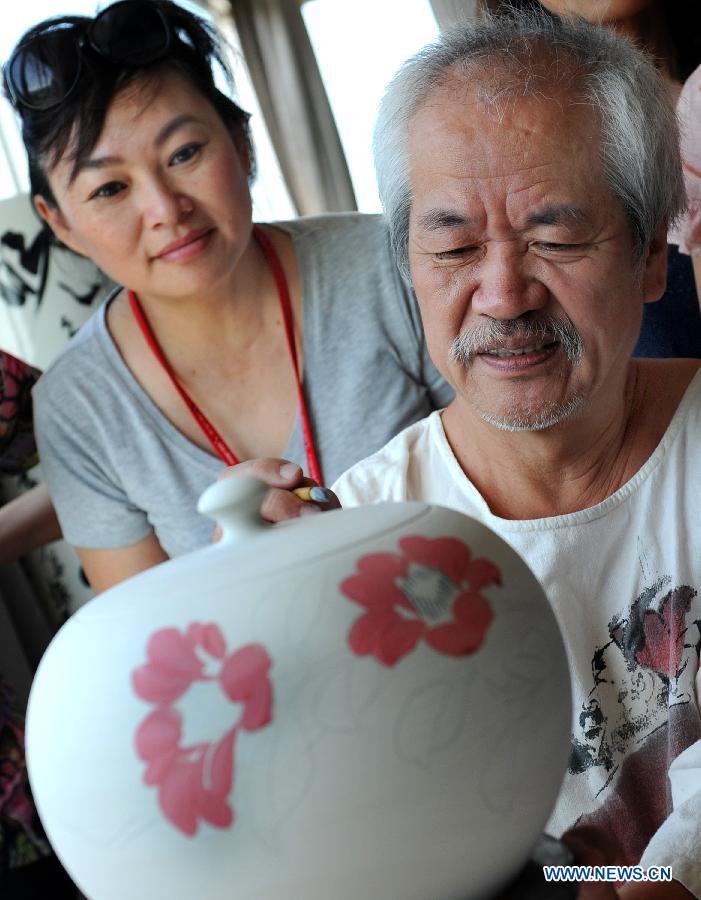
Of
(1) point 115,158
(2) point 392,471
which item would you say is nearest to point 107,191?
(1) point 115,158

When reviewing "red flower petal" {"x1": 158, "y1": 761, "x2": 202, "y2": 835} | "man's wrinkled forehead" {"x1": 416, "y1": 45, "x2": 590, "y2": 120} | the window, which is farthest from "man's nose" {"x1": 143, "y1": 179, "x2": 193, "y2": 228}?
the window

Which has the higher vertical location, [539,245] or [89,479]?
[539,245]

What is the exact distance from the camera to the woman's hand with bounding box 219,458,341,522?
986 millimetres

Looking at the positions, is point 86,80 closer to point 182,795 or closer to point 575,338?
point 575,338

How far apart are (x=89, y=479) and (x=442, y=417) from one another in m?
0.71

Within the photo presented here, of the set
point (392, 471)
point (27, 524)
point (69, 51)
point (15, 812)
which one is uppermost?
point (69, 51)

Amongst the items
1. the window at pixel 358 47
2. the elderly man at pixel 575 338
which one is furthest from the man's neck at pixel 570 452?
the window at pixel 358 47

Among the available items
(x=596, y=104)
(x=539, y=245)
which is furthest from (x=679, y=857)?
(x=596, y=104)

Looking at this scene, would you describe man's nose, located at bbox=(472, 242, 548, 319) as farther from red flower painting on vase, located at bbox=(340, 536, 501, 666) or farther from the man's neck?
red flower painting on vase, located at bbox=(340, 536, 501, 666)

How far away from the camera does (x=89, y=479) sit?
1.84 m

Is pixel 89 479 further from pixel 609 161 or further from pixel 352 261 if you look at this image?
pixel 609 161

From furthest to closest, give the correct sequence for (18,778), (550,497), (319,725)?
(18,778) → (550,497) → (319,725)

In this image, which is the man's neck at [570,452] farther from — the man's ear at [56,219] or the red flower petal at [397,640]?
the man's ear at [56,219]

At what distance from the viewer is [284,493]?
1.00 meters
